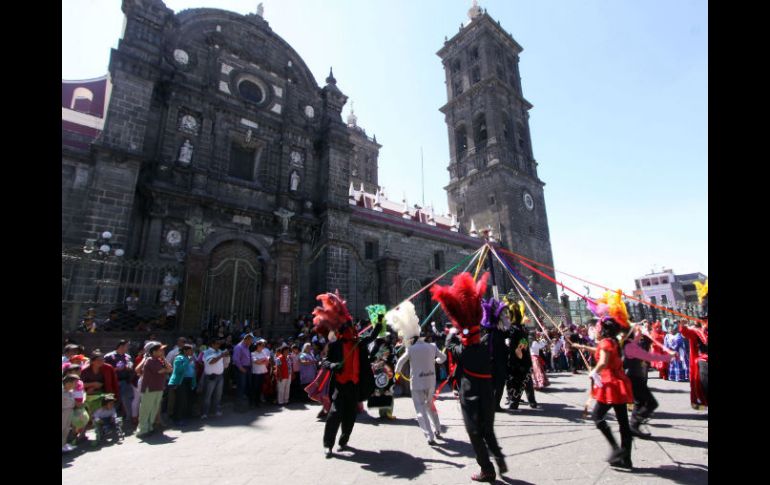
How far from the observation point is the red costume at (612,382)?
442 cm

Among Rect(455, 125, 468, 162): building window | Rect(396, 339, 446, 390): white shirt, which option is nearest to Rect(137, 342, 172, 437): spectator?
Rect(396, 339, 446, 390): white shirt

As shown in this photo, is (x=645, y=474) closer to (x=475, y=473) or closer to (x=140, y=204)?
(x=475, y=473)

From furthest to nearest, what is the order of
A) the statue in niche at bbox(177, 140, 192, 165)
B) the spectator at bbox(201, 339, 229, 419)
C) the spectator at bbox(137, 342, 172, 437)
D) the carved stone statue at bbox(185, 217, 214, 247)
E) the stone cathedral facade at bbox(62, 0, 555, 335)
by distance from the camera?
the statue in niche at bbox(177, 140, 192, 165) → the carved stone statue at bbox(185, 217, 214, 247) → the stone cathedral facade at bbox(62, 0, 555, 335) → the spectator at bbox(201, 339, 229, 419) → the spectator at bbox(137, 342, 172, 437)

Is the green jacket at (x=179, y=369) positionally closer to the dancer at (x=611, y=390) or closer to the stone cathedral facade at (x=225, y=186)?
the stone cathedral facade at (x=225, y=186)

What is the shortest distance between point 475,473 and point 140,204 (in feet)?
49.2

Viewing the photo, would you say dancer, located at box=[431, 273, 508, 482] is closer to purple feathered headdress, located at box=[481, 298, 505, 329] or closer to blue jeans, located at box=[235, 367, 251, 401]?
purple feathered headdress, located at box=[481, 298, 505, 329]

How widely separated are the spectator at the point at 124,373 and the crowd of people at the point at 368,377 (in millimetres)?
20

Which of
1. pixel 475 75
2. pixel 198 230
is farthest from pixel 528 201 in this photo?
pixel 198 230

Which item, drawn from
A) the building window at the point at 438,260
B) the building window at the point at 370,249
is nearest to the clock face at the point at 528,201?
the building window at the point at 438,260

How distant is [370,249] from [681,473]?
717 inches

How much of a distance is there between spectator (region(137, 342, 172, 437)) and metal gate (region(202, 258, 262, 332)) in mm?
6406

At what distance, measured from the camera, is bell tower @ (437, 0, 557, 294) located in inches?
1248
